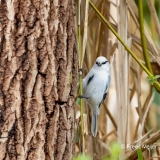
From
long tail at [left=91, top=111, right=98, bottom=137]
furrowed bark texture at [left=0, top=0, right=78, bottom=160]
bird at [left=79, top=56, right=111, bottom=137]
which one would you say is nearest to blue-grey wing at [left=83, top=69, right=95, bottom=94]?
bird at [left=79, top=56, right=111, bottom=137]

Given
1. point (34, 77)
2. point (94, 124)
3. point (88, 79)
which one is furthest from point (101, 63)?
point (34, 77)

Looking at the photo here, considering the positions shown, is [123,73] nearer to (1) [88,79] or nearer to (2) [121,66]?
(2) [121,66]

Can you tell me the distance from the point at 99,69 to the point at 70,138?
718 millimetres

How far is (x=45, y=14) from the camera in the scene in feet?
4.17

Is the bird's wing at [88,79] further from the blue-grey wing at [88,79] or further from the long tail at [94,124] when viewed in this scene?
the long tail at [94,124]

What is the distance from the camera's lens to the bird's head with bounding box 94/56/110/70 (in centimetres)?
196

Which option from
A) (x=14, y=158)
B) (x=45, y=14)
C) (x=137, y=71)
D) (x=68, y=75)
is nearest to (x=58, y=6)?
(x=45, y=14)

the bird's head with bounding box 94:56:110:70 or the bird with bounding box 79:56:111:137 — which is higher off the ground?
the bird's head with bounding box 94:56:110:70

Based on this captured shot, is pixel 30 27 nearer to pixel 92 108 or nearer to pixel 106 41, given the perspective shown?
pixel 92 108

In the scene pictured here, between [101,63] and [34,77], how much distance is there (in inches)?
29.5

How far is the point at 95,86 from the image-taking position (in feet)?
6.80

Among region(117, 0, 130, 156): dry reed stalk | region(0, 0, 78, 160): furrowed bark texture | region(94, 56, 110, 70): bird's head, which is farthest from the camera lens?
region(94, 56, 110, 70): bird's head

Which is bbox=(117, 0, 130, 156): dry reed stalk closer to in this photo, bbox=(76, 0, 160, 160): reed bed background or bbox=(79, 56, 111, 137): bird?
bbox=(76, 0, 160, 160): reed bed background

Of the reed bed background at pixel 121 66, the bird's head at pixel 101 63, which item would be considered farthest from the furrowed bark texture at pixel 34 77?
the bird's head at pixel 101 63
